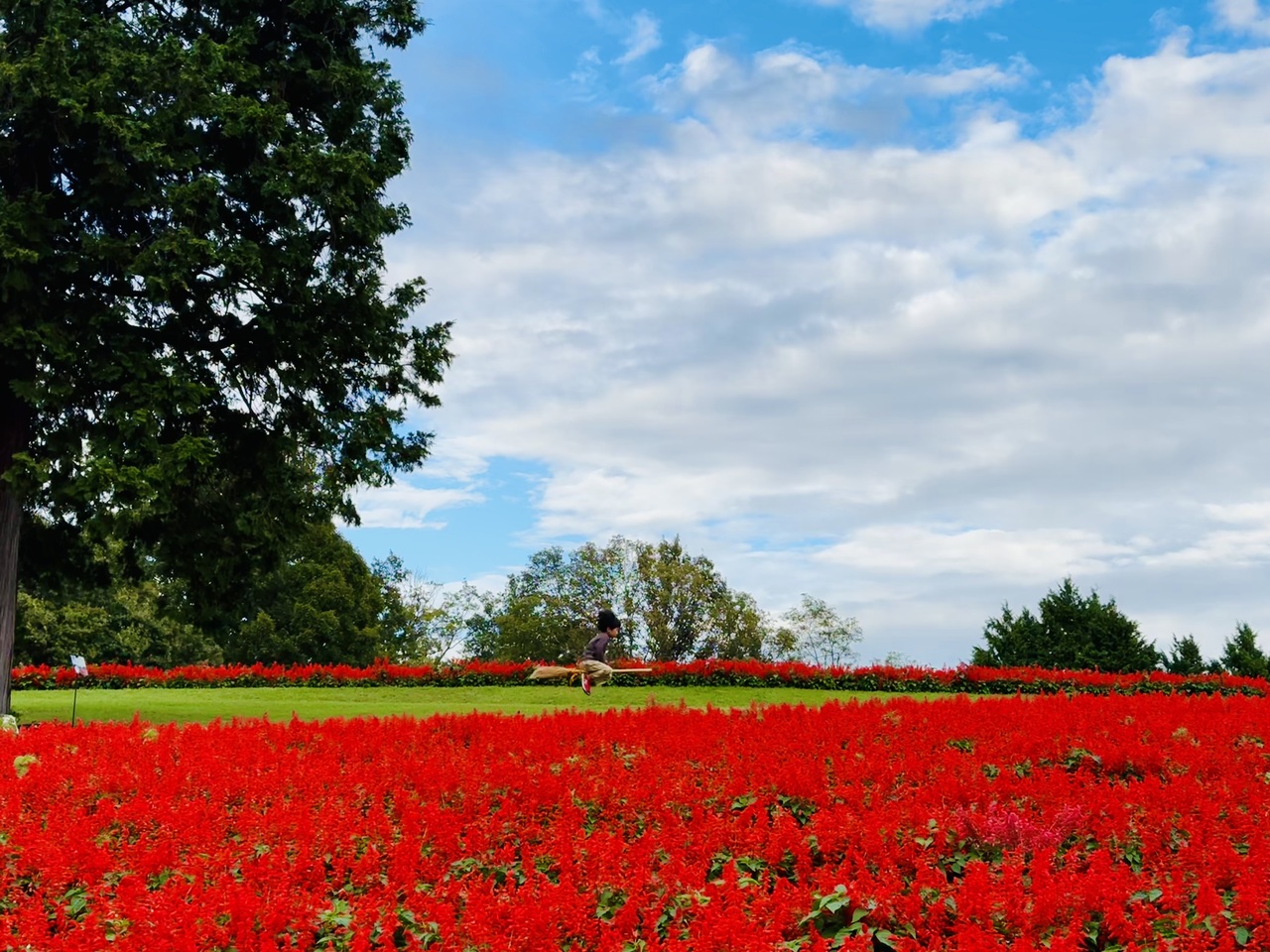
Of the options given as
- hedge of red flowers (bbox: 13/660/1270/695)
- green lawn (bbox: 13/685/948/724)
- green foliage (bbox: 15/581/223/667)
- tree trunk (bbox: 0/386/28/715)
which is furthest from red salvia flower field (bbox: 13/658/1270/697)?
green foliage (bbox: 15/581/223/667)

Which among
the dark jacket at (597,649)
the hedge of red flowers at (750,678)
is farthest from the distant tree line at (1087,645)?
the dark jacket at (597,649)

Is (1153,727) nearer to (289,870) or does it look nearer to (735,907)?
(735,907)

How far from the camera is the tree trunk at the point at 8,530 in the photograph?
18.0 meters

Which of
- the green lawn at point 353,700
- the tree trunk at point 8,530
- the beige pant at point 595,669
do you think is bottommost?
the green lawn at point 353,700

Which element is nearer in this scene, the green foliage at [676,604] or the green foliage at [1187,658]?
the green foliage at [1187,658]

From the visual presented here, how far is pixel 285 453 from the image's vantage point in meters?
19.7

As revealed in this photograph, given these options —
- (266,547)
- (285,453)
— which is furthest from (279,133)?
(266,547)

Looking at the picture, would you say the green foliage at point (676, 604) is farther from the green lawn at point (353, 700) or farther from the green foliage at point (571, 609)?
the green lawn at point (353, 700)

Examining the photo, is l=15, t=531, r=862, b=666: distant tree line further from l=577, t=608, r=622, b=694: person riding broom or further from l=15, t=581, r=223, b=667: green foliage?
l=577, t=608, r=622, b=694: person riding broom

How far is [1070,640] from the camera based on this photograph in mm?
33156

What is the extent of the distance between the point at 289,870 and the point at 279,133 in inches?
593

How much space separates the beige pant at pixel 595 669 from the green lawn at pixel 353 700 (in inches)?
17.1

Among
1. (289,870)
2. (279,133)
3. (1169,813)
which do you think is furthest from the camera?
(279,133)

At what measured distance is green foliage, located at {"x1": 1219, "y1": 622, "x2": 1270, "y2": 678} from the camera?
31047 millimetres
